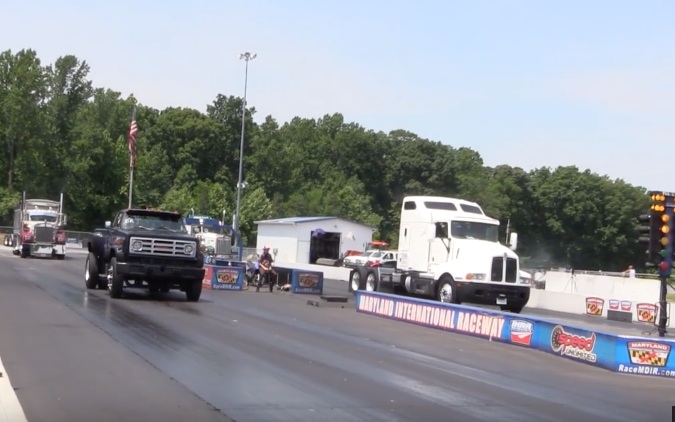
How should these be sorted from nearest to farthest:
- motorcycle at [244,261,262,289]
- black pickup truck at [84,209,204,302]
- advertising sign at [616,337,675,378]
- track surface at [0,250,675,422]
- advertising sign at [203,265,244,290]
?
track surface at [0,250,675,422] < advertising sign at [616,337,675,378] < black pickup truck at [84,209,204,302] < advertising sign at [203,265,244,290] < motorcycle at [244,261,262,289]

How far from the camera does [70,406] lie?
9.87 meters

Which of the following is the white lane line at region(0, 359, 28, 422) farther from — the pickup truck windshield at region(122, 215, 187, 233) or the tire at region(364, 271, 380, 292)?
the tire at region(364, 271, 380, 292)

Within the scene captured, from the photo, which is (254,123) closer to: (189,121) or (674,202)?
(189,121)

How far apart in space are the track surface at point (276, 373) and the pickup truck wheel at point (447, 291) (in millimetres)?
7189

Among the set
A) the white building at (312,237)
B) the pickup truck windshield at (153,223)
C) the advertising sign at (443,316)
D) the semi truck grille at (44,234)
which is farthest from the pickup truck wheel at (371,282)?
the white building at (312,237)

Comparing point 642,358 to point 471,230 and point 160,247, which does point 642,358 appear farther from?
point 471,230

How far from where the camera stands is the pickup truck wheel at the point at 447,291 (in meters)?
28.9

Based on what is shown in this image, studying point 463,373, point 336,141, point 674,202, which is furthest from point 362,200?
point 463,373

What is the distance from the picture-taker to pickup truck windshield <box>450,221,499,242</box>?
29.9m

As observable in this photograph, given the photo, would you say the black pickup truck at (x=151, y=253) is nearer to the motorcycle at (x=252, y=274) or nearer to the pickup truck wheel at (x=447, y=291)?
the pickup truck wheel at (x=447, y=291)

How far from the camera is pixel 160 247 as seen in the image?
23984 millimetres

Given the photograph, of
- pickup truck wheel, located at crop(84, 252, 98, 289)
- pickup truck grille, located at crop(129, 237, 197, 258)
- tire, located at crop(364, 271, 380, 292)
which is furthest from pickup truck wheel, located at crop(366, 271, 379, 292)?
pickup truck grille, located at crop(129, 237, 197, 258)

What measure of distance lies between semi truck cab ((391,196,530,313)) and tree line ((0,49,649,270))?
170 feet

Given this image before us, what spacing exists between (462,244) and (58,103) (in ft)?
218
